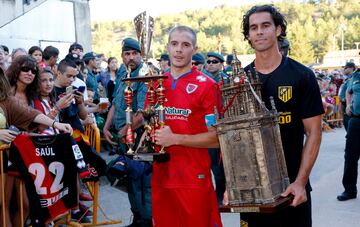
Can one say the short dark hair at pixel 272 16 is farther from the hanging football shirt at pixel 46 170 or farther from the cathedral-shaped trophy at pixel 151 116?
the hanging football shirt at pixel 46 170

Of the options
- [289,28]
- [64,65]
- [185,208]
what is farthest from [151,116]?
[289,28]

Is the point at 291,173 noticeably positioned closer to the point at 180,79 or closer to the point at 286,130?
the point at 286,130

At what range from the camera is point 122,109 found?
6066 millimetres

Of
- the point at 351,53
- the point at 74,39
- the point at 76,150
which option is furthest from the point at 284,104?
the point at 351,53

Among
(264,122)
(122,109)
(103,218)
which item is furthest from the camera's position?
(103,218)

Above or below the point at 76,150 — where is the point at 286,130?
above

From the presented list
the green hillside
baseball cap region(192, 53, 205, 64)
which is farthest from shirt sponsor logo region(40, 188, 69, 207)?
the green hillside

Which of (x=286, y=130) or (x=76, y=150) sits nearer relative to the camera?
(x=286, y=130)

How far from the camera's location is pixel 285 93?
3.42 metres

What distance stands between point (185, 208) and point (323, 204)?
4.70 metres

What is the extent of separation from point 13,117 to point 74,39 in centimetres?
1074

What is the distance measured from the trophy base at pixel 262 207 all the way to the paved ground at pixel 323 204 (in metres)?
3.69

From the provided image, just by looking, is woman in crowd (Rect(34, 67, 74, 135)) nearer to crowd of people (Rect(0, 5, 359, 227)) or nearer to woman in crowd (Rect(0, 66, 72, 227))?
woman in crowd (Rect(0, 66, 72, 227))

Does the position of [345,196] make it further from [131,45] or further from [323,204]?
[131,45]
